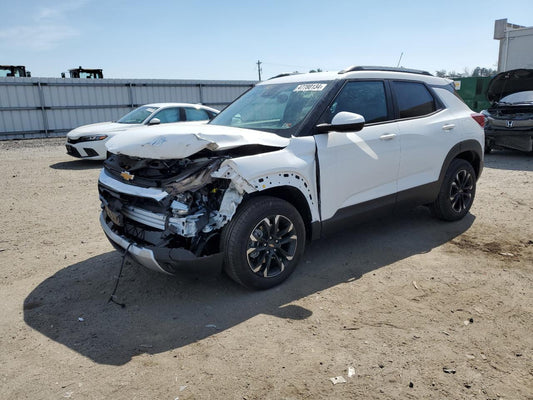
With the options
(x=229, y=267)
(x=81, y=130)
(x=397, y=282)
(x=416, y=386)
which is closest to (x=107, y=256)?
(x=229, y=267)

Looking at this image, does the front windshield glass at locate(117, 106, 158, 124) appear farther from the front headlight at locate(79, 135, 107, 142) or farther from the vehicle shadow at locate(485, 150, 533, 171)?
the vehicle shadow at locate(485, 150, 533, 171)

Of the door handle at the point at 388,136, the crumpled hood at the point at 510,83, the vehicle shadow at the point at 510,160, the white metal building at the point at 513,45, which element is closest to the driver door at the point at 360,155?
the door handle at the point at 388,136

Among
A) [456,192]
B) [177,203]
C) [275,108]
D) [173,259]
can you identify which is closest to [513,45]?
[456,192]

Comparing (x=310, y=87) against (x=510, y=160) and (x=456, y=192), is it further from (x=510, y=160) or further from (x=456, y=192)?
(x=510, y=160)

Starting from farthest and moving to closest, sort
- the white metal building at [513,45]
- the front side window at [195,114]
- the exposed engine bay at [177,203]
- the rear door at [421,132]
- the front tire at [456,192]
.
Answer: the white metal building at [513,45] → the front side window at [195,114] → the front tire at [456,192] → the rear door at [421,132] → the exposed engine bay at [177,203]

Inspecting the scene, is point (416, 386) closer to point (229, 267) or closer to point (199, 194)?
point (229, 267)

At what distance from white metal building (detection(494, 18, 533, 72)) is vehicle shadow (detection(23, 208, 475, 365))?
75.1 feet

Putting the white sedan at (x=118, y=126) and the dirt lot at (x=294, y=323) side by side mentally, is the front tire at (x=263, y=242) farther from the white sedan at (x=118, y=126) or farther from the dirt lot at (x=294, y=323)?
the white sedan at (x=118, y=126)

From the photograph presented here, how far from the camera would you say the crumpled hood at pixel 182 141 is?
327cm

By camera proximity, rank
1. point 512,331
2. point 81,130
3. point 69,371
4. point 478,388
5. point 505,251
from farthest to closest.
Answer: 1. point 81,130
2. point 505,251
3. point 512,331
4. point 69,371
5. point 478,388

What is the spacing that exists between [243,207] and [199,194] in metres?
0.38

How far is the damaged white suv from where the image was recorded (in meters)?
3.32

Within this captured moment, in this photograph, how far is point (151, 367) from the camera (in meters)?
2.78

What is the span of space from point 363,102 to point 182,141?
2.08 metres
